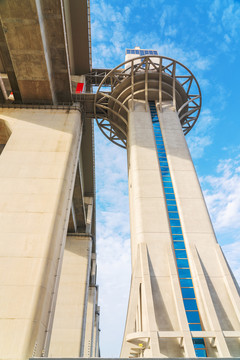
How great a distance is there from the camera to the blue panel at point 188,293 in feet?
38.5

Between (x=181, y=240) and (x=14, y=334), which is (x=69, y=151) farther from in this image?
(x=14, y=334)

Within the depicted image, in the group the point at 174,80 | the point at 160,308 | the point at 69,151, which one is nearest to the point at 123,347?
the point at 160,308

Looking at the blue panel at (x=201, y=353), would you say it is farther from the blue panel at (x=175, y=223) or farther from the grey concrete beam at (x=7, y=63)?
the grey concrete beam at (x=7, y=63)

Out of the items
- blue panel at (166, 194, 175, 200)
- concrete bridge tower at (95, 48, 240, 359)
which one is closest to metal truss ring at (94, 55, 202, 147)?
concrete bridge tower at (95, 48, 240, 359)

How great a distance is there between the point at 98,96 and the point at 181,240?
17.0 metres

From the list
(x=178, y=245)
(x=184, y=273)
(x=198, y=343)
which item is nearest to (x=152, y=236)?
(x=178, y=245)

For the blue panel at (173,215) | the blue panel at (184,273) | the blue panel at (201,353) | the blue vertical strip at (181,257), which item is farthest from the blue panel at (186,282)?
the blue panel at (173,215)

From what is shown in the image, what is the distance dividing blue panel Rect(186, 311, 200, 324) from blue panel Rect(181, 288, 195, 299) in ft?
2.40

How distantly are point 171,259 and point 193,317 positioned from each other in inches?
117

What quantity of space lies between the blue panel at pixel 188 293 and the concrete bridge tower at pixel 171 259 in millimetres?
20

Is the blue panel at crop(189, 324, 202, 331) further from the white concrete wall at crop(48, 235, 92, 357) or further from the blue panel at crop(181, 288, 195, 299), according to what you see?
the white concrete wall at crop(48, 235, 92, 357)

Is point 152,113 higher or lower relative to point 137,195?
higher

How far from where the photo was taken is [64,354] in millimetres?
21047

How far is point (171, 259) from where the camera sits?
12.3 meters
